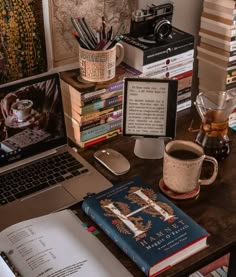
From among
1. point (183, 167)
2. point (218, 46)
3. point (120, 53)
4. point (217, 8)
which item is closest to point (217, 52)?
point (218, 46)

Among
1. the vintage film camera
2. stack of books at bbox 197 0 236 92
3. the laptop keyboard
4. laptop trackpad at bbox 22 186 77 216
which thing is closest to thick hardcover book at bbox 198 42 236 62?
stack of books at bbox 197 0 236 92

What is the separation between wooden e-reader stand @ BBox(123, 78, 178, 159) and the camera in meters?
1.28

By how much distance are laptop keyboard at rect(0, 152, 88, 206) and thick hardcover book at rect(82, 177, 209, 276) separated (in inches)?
5.5

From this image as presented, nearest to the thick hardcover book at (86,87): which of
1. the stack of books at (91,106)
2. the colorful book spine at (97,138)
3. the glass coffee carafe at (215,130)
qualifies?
the stack of books at (91,106)

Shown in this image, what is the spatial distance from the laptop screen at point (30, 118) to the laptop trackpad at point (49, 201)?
0.15 m

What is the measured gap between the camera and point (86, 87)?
133cm

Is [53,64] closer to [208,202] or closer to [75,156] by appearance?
[75,156]

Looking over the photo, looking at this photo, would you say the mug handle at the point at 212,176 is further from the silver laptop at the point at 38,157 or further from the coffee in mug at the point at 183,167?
the silver laptop at the point at 38,157

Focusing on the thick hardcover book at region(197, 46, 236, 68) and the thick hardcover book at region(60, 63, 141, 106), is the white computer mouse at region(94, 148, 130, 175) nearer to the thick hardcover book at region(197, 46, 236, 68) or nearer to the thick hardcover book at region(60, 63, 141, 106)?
the thick hardcover book at region(60, 63, 141, 106)

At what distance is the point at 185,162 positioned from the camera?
1.13 m

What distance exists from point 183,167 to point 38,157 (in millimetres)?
408

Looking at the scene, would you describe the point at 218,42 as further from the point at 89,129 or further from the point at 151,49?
the point at 89,129

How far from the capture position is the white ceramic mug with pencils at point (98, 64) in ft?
4.36

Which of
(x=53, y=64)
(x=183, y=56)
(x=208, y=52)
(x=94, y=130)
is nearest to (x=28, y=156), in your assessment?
(x=94, y=130)
